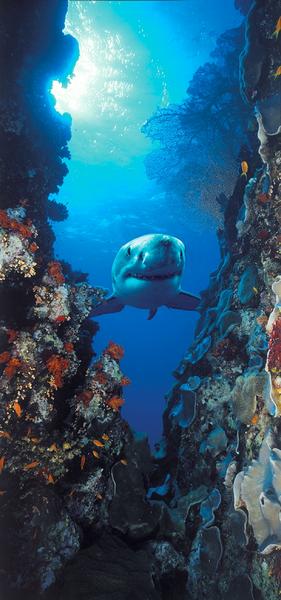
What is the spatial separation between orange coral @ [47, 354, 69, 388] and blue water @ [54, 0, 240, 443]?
6.17 meters

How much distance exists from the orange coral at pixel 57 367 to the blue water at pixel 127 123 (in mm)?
6167

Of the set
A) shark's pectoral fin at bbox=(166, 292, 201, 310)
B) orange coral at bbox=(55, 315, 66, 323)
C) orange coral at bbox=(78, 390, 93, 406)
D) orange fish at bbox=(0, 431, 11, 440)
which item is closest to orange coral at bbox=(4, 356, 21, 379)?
orange fish at bbox=(0, 431, 11, 440)

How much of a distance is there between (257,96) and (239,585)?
807cm

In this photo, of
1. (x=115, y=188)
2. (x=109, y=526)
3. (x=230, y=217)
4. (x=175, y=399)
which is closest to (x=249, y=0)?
(x=230, y=217)

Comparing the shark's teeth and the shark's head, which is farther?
the shark's teeth

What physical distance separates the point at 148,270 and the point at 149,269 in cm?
5

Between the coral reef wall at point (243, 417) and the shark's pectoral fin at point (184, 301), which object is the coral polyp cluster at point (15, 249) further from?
the coral reef wall at point (243, 417)

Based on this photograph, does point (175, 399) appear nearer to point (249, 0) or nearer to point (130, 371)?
point (249, 0)

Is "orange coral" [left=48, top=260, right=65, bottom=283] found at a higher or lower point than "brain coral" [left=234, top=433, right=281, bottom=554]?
higher

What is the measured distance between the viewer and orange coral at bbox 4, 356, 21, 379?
4008 mm

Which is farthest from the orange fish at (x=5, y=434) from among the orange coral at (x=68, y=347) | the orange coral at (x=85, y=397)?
the orange coral at (x=68, y=347)

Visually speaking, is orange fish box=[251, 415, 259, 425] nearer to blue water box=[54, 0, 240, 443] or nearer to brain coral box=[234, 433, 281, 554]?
brain coral box=[234, 433, 281, 554]

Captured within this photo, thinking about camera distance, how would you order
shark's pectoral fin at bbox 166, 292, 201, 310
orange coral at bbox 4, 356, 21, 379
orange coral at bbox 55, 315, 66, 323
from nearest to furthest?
orange coral at bbox 4, 356, 21, 379, orange coral at bbox 55, 315, 66, 323, shark's pectoral fin at bbox 166, 292, 201, 310

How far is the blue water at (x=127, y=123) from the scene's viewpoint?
1037 cm
